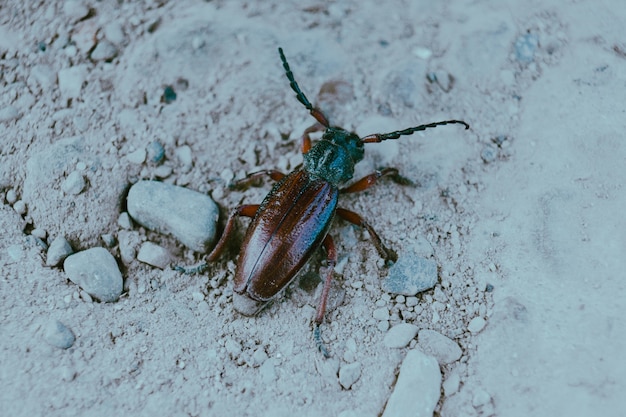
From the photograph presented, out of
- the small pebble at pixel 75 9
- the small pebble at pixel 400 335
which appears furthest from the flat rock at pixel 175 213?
the small pebble at pixel 75 9

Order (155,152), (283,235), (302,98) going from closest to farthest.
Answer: (283,235), (302,98), (155,152)

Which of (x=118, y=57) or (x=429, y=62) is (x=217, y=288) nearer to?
(x=118, y=57)

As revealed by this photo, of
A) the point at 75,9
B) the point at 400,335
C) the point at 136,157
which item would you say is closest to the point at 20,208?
the point at 136,157

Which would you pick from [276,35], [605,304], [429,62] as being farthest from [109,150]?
[605,304]

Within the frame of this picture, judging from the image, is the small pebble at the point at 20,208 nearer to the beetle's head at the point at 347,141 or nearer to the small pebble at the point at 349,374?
the beetle's head at the point at 347,141

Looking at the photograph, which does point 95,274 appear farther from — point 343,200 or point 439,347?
point 439,347

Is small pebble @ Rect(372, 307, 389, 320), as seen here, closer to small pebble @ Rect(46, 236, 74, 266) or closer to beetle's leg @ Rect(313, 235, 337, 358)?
beetle's leg @ Rect(313, 235, 337, 358)

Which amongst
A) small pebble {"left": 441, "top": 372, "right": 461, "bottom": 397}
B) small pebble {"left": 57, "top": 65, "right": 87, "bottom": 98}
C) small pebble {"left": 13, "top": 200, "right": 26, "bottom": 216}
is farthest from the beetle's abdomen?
small pebble {"left": 57, "top": 65, "right": 87, "bottom": 98}
